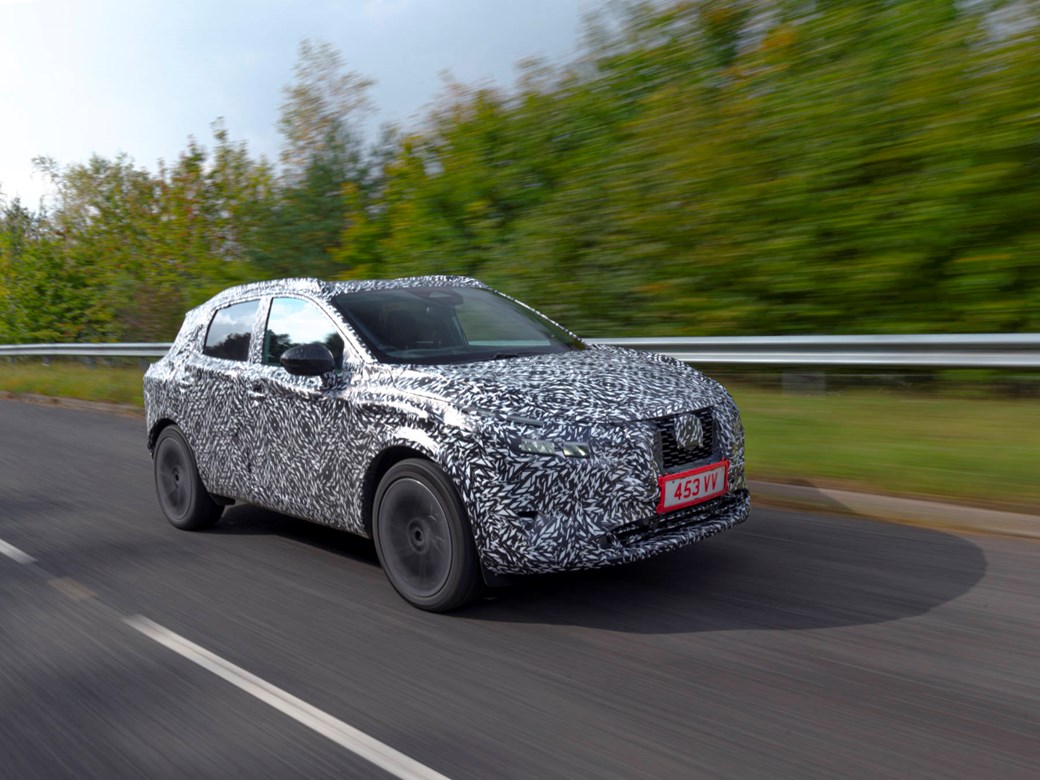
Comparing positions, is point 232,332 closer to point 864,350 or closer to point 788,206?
point 864,350

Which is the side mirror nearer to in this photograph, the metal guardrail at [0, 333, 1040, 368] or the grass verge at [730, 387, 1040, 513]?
the grass verge at [730, 387, 1040, 513]

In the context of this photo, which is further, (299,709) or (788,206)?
(788,206)

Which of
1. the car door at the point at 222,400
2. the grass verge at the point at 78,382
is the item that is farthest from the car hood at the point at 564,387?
the grass verge at the point at 78,382

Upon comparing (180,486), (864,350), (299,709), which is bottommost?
(299,709)

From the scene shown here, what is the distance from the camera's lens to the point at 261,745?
3.69 metres

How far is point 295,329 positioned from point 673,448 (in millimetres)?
2583

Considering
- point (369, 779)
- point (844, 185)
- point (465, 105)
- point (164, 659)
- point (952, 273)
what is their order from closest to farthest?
point (369, 779), point (164, 659), point (952, 273), point (844, 185), point (465, 105)

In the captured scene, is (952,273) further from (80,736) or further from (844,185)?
(80,736)

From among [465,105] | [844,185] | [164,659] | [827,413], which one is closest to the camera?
[164,659]

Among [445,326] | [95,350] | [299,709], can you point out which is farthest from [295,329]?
[95,350]

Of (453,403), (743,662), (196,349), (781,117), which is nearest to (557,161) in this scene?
(781,117)

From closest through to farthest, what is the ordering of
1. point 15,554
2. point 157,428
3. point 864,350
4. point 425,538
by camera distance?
point 425,538
point 15,554
point 157,428
point 864,350

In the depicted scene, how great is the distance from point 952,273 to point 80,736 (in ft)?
28.6

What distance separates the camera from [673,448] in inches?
192
